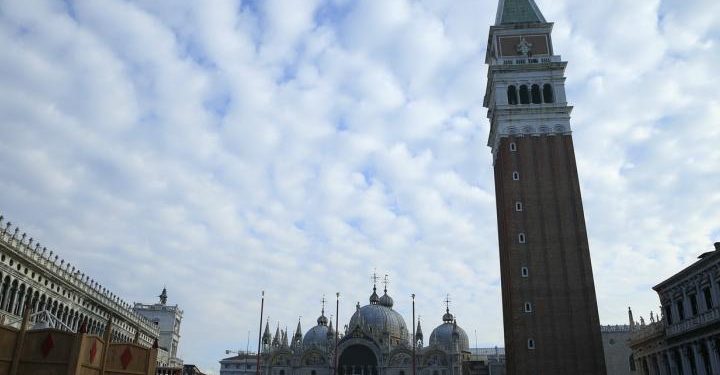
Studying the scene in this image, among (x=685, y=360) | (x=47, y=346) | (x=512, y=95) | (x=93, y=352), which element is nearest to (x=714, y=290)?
(x=685, y=360)

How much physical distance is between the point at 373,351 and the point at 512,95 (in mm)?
46901

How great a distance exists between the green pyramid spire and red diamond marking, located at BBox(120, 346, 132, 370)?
5082 cm

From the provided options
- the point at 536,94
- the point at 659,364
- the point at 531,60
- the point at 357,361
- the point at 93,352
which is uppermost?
the point at 531,60

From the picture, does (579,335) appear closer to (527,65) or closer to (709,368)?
(709,368)

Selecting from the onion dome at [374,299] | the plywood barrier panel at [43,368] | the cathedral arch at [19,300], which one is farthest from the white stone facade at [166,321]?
the plywood barrier panel at [43,368]

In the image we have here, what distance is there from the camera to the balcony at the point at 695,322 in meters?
33.5

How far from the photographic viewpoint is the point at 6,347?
47.5 ft

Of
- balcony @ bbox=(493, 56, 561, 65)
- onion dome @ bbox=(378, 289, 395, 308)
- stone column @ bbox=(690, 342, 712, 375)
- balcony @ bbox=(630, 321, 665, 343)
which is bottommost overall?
stone column @ bbox=(690, 342, 712, 375)

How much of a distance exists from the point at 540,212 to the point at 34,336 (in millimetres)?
42308

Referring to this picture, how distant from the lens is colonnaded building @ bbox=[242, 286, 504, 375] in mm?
85688

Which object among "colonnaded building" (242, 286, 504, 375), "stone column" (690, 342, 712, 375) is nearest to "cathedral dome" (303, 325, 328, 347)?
"colonnaded building" (242, 286, 504, 375)

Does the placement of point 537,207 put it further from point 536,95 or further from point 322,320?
point 322,320

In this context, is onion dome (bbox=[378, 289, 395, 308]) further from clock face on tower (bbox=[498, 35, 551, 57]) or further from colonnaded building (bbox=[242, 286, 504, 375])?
clock face on tower (bbox=[498, 35, 551, 57])

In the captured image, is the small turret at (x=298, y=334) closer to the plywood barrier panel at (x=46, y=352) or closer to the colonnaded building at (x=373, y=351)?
the colonnaded building at (x=373, y=351)
